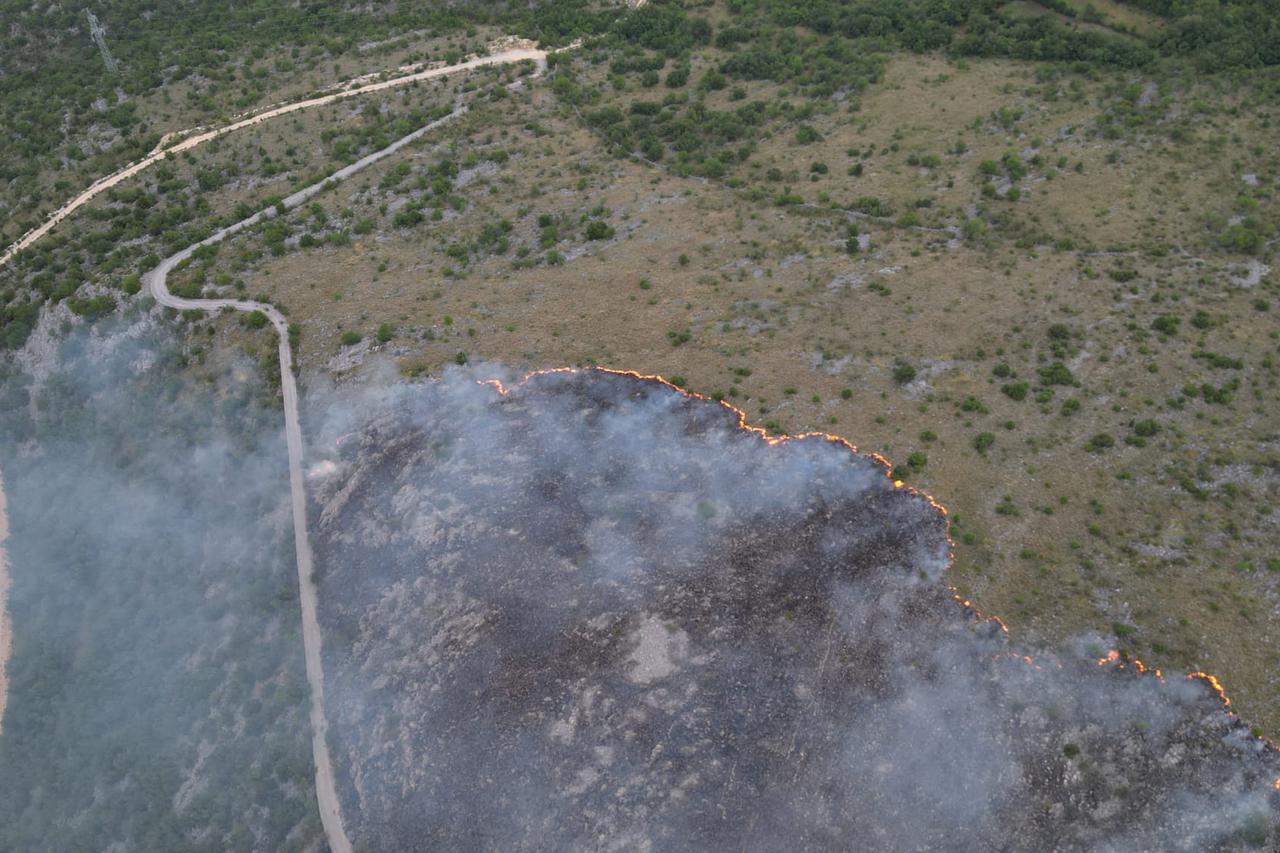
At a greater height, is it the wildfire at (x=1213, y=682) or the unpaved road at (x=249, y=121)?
the unpaved road at (x=249, y=121)

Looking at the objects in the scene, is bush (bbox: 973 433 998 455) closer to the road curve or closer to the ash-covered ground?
the ash-covered ground

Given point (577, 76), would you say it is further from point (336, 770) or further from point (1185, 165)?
point (336, 770)

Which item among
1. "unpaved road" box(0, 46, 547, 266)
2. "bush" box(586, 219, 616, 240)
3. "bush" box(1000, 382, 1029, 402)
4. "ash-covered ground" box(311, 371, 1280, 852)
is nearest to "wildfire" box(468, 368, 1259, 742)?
"ash-covered ground" box(311, 371, 1280, 852)

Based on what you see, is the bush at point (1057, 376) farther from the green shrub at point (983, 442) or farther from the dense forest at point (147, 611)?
the dense forest at point (147, 611)

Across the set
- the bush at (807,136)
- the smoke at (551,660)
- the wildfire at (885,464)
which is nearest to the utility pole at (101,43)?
the smoke at (551,660)

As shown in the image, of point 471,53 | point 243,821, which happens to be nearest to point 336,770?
point 243,821

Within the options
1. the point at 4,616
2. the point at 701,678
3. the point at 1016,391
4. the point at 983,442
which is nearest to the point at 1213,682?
the point at 983,442
